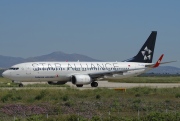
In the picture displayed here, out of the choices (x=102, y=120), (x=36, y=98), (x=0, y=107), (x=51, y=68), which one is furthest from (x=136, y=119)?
(x=51, y=68)

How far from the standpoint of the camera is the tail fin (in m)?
66.9

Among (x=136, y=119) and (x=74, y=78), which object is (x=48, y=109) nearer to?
(x=136, y=119)

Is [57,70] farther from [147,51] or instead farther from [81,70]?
[147,51]

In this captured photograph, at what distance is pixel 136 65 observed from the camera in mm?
65062

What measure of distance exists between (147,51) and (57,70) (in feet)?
53.4

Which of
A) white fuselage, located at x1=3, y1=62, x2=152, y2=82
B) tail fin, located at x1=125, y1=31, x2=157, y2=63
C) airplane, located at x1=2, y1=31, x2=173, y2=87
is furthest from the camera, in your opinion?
tail fin, located at x1=125, y1=31, x2=157, y2=63

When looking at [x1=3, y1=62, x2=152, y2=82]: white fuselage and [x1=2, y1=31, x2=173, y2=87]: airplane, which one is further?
[x1=2, y1=31, x2=173, y2=87]: airplane


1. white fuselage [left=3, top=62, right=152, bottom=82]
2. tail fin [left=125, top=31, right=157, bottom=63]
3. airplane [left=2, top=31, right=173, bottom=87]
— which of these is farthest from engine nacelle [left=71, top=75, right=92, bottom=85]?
tail fin [left=125, top=31, right=157, bottom=63]

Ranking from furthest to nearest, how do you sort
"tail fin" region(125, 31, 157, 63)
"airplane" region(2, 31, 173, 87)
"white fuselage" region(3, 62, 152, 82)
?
"tail fin" region(125, 31, 157, 63), "airplane" region(2, 31, 173, 87), "white fuselage" region(3, 62, 152, 82)

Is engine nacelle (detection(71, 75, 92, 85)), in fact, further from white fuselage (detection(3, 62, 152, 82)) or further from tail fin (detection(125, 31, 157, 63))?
tail fin (detection(125, 31, 157, 63))

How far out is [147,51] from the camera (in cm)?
6756

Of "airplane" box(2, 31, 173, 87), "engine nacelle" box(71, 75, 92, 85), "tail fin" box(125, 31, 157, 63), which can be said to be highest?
"tail fin" box(125, 31, 157, 63)

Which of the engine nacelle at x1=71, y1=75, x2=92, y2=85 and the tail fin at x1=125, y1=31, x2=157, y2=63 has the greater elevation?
the tail fin at x1=125, y1=31, x2=157, y2=63

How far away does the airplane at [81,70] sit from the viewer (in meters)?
55.9
